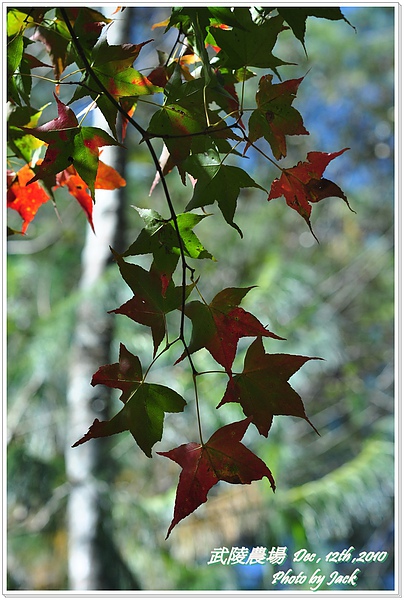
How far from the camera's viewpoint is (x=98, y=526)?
1.36m

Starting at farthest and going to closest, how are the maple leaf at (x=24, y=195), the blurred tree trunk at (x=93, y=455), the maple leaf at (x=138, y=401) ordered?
1. the blurred tree trunk at (x=93, y=455)
2. the maple leaf at (x=24, y=195)
3. the maple leaf at (x=138, y=401)

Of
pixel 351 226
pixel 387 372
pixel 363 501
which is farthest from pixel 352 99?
pixel 363 501

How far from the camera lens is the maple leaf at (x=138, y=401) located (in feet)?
0.66

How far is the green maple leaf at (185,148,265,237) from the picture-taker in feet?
0.71

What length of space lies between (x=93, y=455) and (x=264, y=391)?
1.25 metres

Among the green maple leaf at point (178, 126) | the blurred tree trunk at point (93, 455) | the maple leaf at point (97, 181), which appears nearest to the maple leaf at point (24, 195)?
the maple leaf at point (97, 181)

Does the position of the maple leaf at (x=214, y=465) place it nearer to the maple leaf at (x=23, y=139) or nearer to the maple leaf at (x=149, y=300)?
the maple leaf at (x=149, y=300)

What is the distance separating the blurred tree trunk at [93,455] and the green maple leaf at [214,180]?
1.05 m

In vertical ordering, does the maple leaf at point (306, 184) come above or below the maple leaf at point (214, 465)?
above

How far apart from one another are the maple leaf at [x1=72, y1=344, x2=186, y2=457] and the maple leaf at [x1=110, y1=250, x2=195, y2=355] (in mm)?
11

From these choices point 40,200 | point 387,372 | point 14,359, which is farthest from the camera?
point 387,372

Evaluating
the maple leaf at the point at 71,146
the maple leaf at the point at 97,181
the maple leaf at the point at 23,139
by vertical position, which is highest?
the maple leaf at the point at 23,139

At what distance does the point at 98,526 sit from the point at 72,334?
53cm

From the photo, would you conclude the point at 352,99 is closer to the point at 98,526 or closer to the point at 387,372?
the point at 387,372
